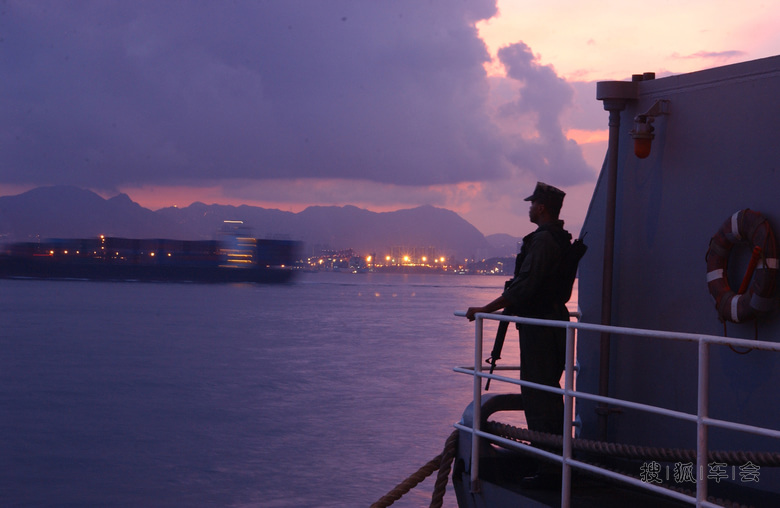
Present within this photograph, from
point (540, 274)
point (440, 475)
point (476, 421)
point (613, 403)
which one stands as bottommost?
point (440, 475)

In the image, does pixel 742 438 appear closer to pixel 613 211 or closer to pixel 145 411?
pixel 613 211

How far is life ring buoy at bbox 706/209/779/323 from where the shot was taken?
148 inches

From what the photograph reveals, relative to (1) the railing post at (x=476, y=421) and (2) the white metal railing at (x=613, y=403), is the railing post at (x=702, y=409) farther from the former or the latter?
(1) the railing post at (x=476, y=421)

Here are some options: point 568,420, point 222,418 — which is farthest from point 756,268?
point 222,418

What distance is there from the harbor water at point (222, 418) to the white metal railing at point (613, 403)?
5716 millimetres

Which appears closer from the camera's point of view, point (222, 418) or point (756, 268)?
point (756, 268)

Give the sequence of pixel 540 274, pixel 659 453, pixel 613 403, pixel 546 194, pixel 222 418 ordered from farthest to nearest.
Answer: pixel 222 418
pixel 546 194
pixel 540 274
pixel 659 453
pixel 613 403

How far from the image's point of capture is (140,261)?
133m

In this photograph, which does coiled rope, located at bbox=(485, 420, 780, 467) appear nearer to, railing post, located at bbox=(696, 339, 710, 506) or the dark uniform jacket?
railing post, located at bbox=(696, 339, 710, 506)

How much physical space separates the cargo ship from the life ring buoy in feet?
427

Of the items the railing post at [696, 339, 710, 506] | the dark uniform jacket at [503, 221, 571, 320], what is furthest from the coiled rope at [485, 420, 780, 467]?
the dark uniform jacket at [503, 221, 571, 320]

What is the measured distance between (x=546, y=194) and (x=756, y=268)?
117 cm

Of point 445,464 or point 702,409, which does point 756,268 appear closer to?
point 702,409

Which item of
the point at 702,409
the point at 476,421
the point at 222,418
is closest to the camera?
the point at 702,409
